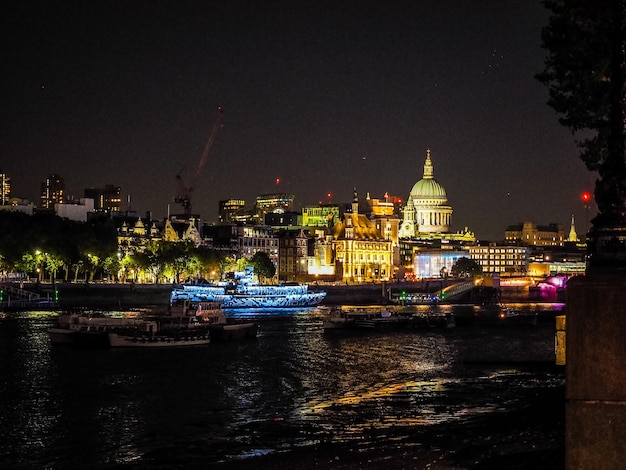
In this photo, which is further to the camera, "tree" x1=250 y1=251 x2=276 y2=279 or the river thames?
"tree" x1=250 y1=251 x2=276 y2=279

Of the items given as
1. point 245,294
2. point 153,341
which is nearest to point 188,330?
point 153,341

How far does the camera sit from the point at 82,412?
95.7 feet

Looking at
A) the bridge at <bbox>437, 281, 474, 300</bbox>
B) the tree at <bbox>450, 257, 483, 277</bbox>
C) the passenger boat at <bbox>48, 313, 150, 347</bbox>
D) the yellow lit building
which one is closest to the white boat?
the passenger boat at <bbox>48, 313, 150, 347</bbox>

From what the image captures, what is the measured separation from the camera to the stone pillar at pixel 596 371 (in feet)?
25.6

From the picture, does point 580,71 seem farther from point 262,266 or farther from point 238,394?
point 262,266

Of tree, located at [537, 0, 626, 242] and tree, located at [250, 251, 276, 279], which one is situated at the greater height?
tree, located at [537, 0, 626, 242]

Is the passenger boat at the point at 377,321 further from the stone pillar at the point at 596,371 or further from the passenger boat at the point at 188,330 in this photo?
the stone pillar at the point at 596,371

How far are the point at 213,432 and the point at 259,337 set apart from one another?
118 feet

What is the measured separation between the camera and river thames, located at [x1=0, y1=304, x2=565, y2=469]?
2273cm

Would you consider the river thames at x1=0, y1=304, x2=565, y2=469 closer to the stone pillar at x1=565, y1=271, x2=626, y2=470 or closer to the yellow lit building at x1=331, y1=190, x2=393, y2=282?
the stone pillar at x1=565, y1=271, x2=626, y2=470

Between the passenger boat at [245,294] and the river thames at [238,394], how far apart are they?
44.1 metres

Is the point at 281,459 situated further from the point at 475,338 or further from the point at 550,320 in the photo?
the point at 550,320

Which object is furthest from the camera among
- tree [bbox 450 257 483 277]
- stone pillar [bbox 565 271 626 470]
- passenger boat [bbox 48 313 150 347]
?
tree [bbox 450 257 483 277]

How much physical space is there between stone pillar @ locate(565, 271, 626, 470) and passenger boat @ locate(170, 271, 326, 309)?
306 feet
